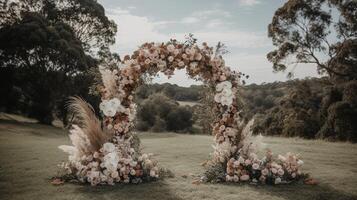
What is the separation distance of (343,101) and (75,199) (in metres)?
19.7

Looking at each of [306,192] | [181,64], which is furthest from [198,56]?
[306,192]

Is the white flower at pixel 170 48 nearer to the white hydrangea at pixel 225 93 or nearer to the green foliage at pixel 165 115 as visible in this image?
the white hydrangea at pixel 225 93

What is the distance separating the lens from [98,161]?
7344mm

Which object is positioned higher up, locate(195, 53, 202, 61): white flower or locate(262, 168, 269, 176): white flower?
locate(195, 53, 202, 61): white flower

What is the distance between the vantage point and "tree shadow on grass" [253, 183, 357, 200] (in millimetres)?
6062

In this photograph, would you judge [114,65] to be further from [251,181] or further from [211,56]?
[251,181]

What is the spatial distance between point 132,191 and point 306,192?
3.13 meters

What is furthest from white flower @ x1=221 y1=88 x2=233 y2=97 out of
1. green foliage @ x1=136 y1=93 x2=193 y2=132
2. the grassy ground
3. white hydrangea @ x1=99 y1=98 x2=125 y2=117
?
green foliage @ x1=136 y1=93 x2=193 y2=132

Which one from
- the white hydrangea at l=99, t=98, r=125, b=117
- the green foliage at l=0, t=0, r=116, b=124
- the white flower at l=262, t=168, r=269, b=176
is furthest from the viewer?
the green foliage at l=0, t=0, r=116, b=124

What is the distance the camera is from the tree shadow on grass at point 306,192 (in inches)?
239

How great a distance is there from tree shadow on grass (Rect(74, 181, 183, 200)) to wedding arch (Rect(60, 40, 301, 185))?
28cm

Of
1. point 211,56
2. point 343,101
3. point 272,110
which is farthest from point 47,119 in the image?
point 211,56

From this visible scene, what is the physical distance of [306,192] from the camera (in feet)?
21.1

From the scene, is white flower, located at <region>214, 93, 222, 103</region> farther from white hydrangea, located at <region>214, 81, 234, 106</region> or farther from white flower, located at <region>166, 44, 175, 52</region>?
white flower, located at <region>166, 44, 175, 52</region>
